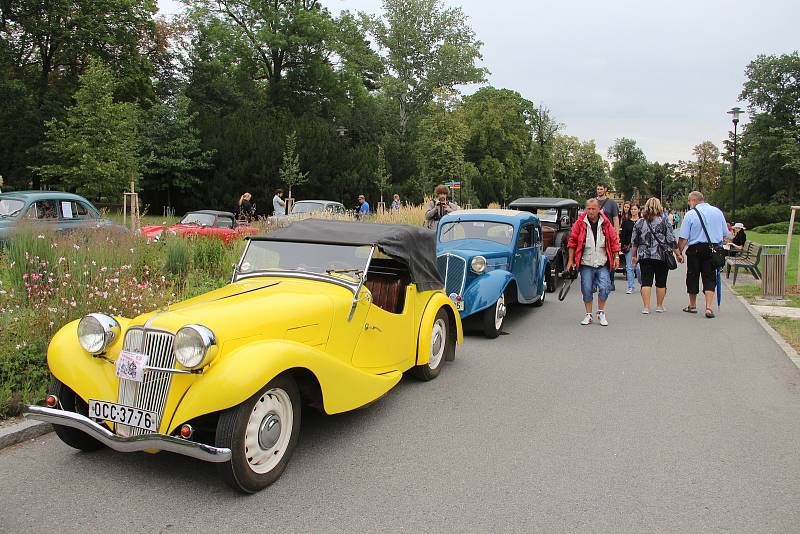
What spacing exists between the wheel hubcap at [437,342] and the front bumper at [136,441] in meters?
3.32

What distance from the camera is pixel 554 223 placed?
52.4 ft

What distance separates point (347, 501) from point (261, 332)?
47.9 inches

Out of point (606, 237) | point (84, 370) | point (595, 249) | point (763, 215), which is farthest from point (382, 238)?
point (763, 215)

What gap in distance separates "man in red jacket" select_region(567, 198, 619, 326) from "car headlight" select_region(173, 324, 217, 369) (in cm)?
698

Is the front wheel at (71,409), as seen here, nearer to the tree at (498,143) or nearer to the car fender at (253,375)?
the car fender at (253,375)

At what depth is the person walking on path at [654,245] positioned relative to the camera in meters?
10.5

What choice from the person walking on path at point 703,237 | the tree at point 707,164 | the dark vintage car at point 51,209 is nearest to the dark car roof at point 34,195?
the dark vintage car at point 51,209

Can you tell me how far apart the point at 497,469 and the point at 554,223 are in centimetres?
1239

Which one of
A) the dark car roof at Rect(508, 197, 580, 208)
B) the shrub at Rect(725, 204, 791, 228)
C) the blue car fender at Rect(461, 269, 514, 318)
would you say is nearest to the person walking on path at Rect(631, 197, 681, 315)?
the blue car fender at Rect(461, 269, 514, 318)

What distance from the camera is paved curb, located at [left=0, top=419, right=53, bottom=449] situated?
454cm

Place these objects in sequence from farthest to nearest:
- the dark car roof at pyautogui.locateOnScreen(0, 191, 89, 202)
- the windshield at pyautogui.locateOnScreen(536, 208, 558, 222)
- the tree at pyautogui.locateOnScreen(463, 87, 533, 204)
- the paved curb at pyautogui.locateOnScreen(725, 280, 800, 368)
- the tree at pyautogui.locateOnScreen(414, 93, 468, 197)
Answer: the tree at pyautogui.locateOnScreen(463, 87, 533, 204) → the tree at pyautogui.locateOnScreen(414, 93, 468, 197) → the windshield at pyautogui.locateOnScreen(536, 208, 558, 222) → the dark car roof at pyautogui.locateOnScreen(0, 191, 89, 202) → the paved curb at pyautogui.locateOnScreen(725, 280, 800, 368)

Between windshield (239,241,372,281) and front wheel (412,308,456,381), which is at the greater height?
windshield (239,241,372,281)

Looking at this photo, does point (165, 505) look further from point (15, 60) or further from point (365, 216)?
point (15, 60)

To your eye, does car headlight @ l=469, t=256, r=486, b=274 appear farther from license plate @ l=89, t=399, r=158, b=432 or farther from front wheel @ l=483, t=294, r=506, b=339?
license plate @ l=89, t=399, r=158, b=432
